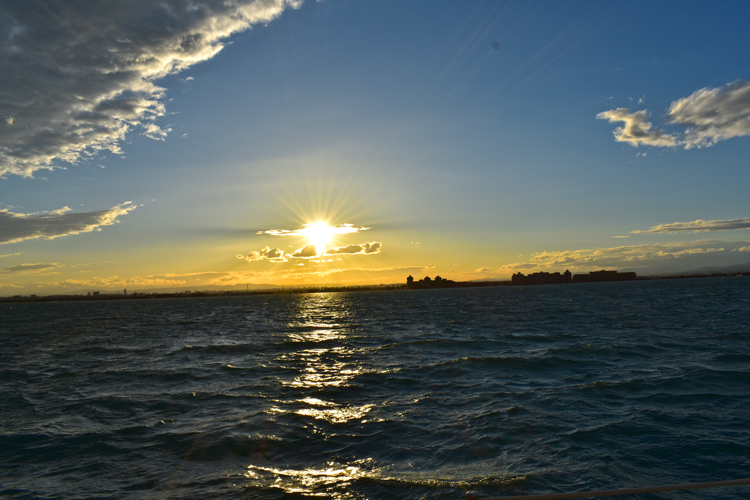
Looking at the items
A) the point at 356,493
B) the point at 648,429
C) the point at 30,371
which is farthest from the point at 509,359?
the point at 30,371

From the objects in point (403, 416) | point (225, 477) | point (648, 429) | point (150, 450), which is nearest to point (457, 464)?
point (403, 416)

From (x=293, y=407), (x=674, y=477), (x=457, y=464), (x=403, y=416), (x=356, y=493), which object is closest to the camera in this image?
(x=356, y=493)

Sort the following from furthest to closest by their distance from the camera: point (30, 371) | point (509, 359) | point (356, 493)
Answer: point (30, 371) → point (509, 359) → point (356, 493)

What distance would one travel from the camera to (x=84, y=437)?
51.3ft

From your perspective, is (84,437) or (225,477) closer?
(225,477)

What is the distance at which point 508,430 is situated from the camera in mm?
15000

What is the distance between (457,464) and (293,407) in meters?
8.63

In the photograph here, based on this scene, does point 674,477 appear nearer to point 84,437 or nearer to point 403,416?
point 403,416

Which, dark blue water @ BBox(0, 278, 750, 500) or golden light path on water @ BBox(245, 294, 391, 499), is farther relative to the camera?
dark blue water @ BBox(0, 278, 750, 500)

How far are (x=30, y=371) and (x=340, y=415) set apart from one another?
26.7 metres

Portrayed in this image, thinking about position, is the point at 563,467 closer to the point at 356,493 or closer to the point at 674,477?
the point at 674,477

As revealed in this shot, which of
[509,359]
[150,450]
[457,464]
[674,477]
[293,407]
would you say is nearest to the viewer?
[674,477]

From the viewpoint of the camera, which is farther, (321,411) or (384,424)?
(321,411)

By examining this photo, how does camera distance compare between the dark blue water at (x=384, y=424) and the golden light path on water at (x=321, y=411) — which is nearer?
the golden light path on water at (x=321, y=411)
